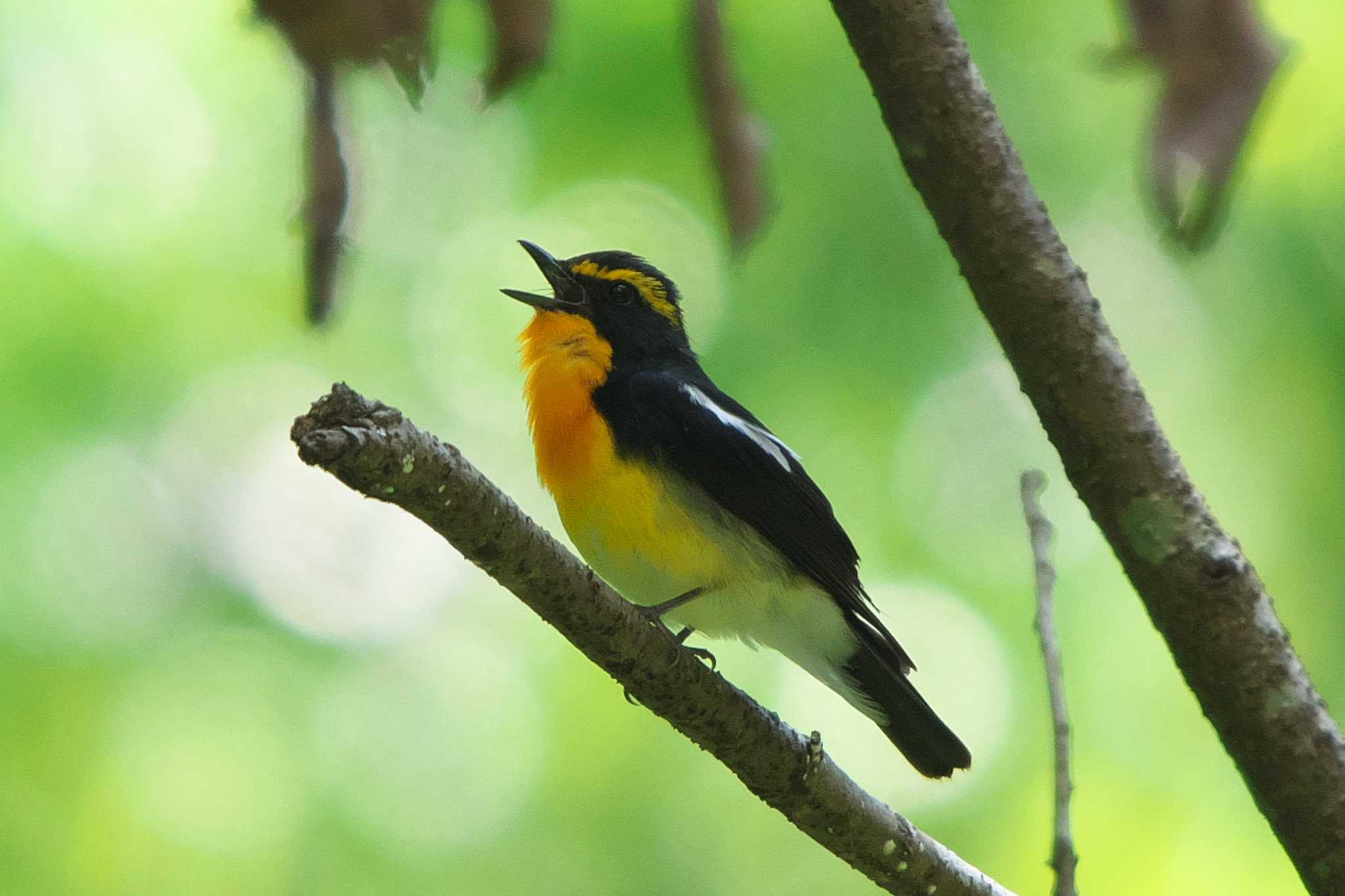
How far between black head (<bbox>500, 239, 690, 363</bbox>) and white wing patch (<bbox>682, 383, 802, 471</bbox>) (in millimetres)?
371

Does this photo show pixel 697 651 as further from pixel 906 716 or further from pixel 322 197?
pixel 322 197

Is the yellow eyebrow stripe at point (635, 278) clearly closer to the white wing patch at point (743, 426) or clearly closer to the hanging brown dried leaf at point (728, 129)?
the white wing patch at point (743, 426)

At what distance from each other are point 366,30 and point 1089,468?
1.55 metres

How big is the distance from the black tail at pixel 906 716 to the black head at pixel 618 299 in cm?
125

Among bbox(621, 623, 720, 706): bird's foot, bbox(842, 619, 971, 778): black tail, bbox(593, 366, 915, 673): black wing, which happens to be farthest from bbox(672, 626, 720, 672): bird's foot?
bbox(842, 619, 971, 778): black tail

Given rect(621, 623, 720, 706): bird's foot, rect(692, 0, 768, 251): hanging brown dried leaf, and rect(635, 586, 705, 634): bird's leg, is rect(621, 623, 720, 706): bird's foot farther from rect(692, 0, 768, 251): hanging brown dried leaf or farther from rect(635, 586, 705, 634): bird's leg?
rect(692, 0, 768, 251): hanging brown dried leaf

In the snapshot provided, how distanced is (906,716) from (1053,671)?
1558mm

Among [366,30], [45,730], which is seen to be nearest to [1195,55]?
[366,30]

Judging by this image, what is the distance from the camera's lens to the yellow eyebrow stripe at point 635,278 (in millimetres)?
4965

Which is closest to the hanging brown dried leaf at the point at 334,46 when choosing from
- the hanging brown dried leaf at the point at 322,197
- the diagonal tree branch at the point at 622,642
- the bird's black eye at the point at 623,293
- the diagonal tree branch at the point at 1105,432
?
the hanging brown dried leaf at the point at 322,197

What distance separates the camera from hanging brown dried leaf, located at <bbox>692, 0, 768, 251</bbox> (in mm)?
2154

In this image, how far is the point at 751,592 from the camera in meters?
4.20

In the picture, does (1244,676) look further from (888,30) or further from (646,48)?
(646,48)

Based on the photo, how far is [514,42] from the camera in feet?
5.79
